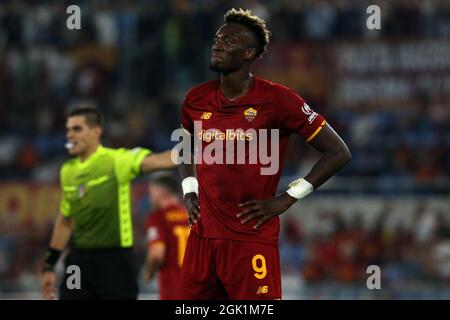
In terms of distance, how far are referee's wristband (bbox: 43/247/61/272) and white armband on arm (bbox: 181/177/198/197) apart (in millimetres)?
2002

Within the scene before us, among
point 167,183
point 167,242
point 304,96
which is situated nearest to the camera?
point 167,242

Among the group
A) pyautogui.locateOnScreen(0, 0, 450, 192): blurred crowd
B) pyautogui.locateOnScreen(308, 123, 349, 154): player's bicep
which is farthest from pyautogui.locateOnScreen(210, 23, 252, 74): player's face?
pyautogui.locateOnScreen(0, 0, 450, 192): blurred crowd

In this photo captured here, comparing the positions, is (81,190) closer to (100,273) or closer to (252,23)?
(100,273)

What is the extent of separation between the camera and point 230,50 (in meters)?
5.31

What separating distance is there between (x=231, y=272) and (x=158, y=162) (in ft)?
6.32

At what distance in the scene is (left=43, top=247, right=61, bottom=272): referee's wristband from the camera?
7.32m

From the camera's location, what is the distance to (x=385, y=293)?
12.5m

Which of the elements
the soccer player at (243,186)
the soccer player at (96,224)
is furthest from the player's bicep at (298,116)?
the soccer player at (96,224)

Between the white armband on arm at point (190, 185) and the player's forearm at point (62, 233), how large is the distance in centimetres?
199

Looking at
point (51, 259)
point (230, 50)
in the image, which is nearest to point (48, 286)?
point (51, 259)

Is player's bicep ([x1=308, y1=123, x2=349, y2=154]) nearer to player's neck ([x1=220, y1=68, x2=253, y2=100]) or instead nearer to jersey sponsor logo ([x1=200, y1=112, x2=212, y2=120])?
player's neck ([x1=220, y1=68, x2=253, y2=100])

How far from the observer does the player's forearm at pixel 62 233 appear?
24.3 ft
